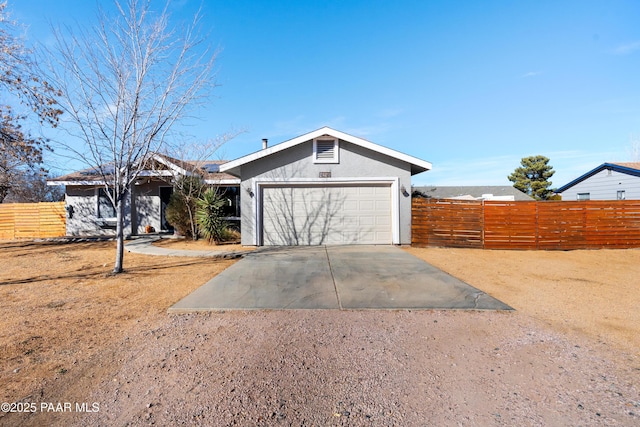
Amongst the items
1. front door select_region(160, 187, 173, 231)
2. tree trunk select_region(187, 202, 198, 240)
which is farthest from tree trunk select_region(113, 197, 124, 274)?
front door select_region(160, 187, 173, 231)

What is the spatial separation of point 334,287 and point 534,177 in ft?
115

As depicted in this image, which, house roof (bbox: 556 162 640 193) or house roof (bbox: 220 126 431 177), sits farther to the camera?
house roof (bbox: 556 162 640 193)

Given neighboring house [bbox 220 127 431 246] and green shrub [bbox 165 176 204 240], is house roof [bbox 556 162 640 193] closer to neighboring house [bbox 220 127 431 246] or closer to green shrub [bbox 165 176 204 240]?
neighboring house [bbox 220 127 431 246]

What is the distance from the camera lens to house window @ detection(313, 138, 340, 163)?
10.9 meters

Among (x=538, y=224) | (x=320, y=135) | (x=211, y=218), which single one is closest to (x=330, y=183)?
(x=320, y=135)

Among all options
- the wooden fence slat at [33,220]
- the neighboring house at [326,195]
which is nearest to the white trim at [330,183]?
the neighboring house at [326,195]

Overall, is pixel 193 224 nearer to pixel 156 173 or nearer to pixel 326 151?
pixel 156 173

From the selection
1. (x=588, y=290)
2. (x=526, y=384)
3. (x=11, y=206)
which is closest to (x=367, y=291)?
(x=526, y=384)

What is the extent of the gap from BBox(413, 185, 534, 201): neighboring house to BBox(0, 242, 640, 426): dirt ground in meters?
26.5

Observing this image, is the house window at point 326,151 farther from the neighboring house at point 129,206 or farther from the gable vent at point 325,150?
the neighboring house at point 129,206

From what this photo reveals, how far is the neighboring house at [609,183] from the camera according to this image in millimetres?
17109

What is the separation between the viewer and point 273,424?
7.02ft

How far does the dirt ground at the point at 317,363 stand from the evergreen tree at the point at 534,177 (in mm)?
31215

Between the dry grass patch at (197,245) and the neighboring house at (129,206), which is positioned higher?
the neighboring house at (129,206)
